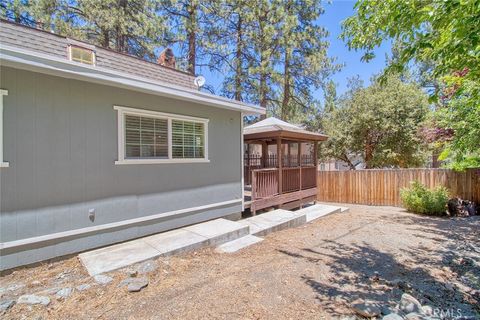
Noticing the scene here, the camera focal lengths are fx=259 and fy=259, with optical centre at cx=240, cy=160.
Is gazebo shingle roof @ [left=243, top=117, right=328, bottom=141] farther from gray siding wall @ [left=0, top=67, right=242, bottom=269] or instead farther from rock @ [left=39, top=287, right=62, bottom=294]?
rock @ [left=39, top=287, right=62, bottom=294]

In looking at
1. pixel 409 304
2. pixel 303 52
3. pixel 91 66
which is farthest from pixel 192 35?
pixel 409 304

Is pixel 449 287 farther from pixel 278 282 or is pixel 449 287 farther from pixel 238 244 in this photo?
pixel 238 244

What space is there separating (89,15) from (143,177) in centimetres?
1000

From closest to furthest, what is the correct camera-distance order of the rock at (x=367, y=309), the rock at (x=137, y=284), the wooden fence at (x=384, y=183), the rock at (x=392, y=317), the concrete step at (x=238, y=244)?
the rock at (x=392, y=317) < the rock at (x=367, y=309) < the rock at (x=137, y=284) < the concrete step at (x=238, y=244) < the wooden fence at (x=384, y=183)

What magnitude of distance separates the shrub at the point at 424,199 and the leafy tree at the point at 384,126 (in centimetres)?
388

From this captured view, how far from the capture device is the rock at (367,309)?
2.87 m

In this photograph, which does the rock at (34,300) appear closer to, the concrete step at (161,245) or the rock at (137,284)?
the concrete step at (161,245)

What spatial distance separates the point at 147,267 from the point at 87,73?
10.6 ft

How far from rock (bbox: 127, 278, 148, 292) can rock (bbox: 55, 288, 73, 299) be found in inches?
28.1

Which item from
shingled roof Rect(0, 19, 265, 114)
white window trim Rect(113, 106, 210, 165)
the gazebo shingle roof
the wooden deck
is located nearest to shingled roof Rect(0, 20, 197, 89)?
shingled roof Rect(0, 19, 265, 114)

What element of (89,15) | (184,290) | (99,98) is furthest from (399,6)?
(89,15)

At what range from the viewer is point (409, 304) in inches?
117

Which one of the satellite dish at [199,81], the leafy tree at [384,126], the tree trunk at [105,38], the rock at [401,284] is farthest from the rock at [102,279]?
the leafy tree at [384,126]

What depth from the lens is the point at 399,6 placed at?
2.82m
